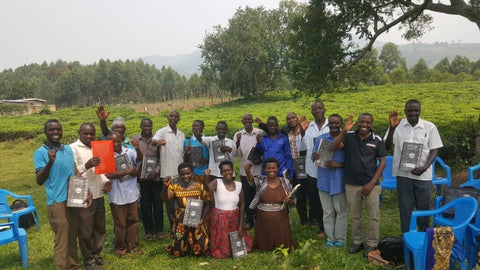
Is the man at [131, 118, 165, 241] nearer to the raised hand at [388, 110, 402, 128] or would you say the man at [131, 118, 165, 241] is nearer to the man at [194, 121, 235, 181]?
the man at [194, 121, 235, 181]

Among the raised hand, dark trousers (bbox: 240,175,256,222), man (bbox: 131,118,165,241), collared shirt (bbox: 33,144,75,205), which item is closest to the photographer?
collared shirt (bbox: 33,144,75,205)

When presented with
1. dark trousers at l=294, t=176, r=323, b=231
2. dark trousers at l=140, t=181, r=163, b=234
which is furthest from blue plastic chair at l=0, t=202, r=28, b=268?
dark trousers at l=294, t=176, r=323, b=231

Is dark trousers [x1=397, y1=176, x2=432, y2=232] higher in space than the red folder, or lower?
lower

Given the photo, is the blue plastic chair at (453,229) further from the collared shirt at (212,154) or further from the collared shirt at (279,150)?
the collared shirt at (212,154)

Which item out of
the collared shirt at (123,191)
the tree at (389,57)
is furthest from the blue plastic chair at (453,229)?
the tree at (389,57)

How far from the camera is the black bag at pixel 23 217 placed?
6.44 m

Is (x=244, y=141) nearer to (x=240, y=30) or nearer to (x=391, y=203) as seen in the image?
(x=391, y=203)

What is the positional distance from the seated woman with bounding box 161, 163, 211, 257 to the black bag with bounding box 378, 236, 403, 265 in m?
2.33

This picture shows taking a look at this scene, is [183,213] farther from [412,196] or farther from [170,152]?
[412,196]

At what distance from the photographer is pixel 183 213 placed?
485cm

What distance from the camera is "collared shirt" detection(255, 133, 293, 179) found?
17.9 feet

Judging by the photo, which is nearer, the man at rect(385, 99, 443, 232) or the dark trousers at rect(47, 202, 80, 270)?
the dark trousers at rect(47, 202, 80, 270)

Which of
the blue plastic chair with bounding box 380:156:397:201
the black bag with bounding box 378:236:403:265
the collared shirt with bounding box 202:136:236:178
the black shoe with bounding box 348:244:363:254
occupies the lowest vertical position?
the black shoe with bounding box 348:244:363:254

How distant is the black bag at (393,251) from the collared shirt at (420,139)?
84 centimetres
